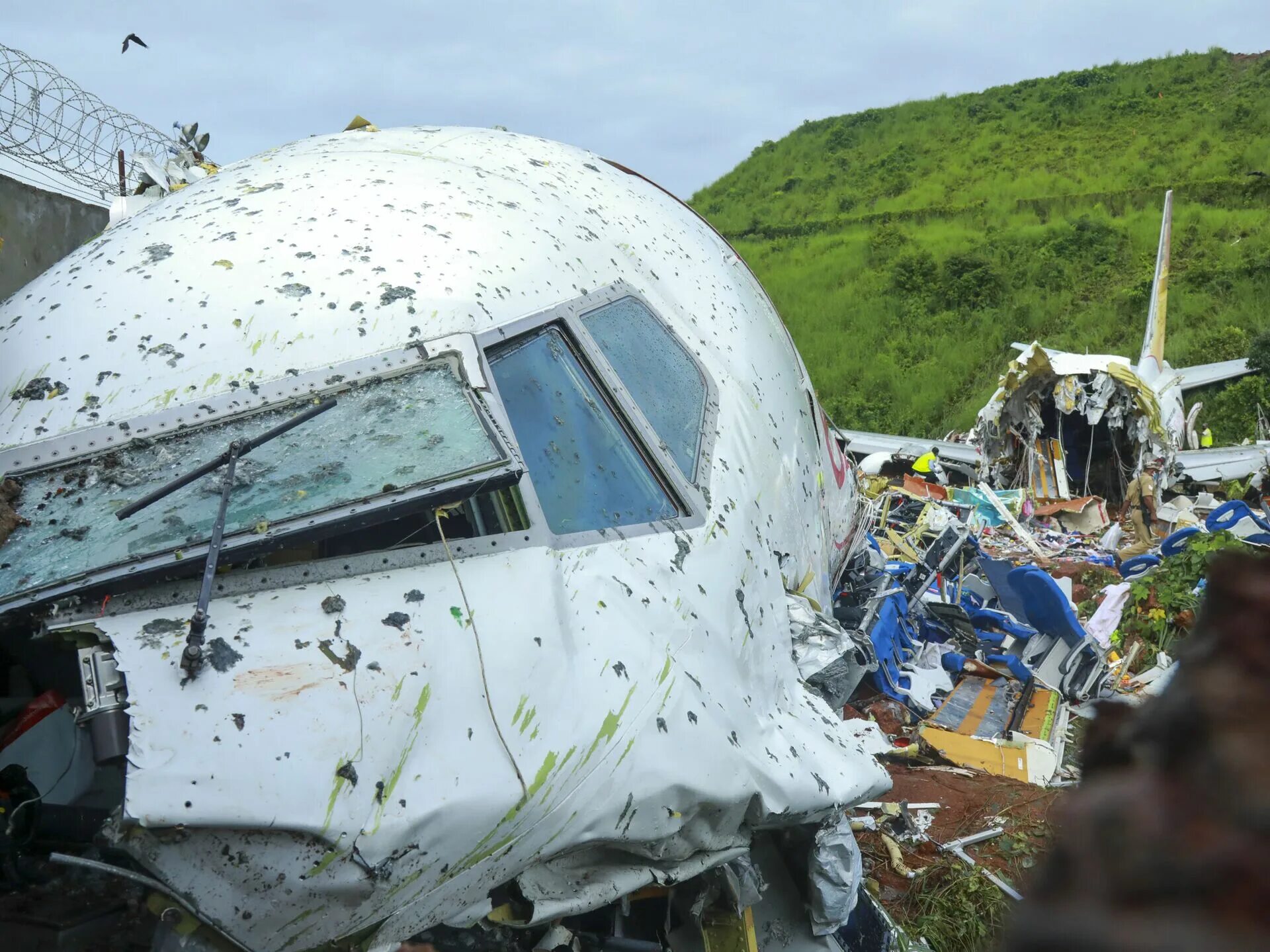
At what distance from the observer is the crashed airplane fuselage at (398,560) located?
2045 millimetres

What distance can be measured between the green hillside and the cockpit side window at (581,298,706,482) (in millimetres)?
21741

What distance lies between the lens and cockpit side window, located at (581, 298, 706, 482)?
3.34 m

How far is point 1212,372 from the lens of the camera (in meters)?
21.6

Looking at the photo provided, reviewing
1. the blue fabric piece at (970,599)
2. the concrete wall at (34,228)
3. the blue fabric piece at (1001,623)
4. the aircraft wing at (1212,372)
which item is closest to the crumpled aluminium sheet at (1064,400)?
the aircraft wing at (1212,372)

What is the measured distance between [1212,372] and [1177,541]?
1316 centimetres

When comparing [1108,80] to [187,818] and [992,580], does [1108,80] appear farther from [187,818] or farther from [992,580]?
[187,818]

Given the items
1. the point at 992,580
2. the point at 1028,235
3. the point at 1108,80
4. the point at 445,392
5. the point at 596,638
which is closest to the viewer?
the point at 596,638

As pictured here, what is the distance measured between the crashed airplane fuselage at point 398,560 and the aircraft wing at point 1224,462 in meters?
16.3

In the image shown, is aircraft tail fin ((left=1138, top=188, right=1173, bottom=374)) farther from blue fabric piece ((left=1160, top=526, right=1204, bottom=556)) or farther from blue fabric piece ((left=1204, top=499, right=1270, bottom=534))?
blue fabric piece ((left=1160, top=526, right=1204, bottom=556))

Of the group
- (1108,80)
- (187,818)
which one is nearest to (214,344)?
(187,818)

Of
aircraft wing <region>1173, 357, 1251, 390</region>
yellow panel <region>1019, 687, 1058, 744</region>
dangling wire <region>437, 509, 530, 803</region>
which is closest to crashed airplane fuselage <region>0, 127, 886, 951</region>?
dangling wire <region>437, 509, 530, 803</region>

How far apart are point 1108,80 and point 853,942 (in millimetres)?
49862

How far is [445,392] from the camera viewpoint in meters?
2.78

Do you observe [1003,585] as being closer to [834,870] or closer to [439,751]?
[834,870]
